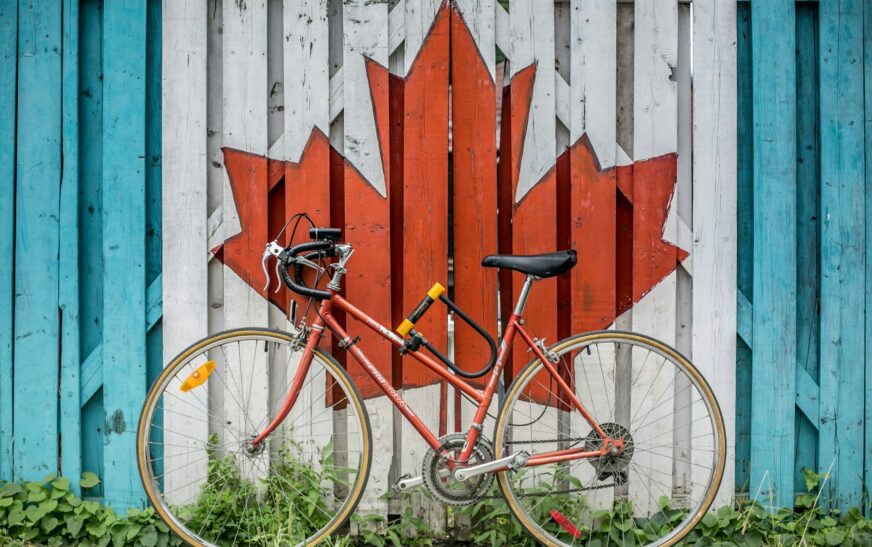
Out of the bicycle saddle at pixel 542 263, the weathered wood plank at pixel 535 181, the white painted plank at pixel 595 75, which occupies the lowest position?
the bicycle saddle at pixel 542 263

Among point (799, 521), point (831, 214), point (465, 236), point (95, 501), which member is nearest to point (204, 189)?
point (465, 236)

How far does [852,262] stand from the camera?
380cm

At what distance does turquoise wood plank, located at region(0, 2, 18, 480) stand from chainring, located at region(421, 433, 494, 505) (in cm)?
223

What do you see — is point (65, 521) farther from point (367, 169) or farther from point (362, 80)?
point (362, 80)

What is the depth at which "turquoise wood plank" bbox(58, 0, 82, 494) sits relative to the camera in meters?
3.75

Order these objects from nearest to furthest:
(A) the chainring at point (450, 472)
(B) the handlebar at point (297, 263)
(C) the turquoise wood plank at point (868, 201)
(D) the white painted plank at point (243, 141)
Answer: (B) the handlebar at point (297, 263) < (A) the chainring at point (450, 472) < (D) the white painted plank at point (243, 141) < (C) the turquoise wood plank at point (868, 201)

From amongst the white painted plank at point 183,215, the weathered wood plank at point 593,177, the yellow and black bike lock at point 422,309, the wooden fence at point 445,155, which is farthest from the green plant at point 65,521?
the weathered wood plank at point 593,177

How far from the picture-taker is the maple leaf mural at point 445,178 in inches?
147

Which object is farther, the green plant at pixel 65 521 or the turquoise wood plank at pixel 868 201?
the turquoise wood plank at pixel 868 201

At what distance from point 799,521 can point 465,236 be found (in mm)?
2260

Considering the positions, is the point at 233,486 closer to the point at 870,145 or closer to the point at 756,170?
the point at 756,170

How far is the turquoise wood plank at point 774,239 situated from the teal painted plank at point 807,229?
0.38 feet

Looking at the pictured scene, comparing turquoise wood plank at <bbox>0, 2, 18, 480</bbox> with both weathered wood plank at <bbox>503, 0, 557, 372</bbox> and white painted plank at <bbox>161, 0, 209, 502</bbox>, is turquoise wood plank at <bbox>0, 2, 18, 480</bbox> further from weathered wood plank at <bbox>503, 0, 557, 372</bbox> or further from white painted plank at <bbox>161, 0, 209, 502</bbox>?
weathered wood plank at <bbox>503, 0, 557, 372</bbox>

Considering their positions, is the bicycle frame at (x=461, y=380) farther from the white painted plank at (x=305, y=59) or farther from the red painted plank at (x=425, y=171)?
the white painted plank at (x=305, y=59)
